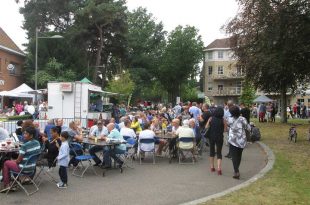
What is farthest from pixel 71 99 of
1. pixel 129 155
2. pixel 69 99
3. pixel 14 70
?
pixel 14 70

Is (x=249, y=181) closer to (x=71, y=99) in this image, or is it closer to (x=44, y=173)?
(x=44, y=173)

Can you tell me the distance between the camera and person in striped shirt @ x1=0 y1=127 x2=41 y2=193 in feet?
29.0

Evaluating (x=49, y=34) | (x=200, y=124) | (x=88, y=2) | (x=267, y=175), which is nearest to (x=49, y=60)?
(x=49, y=34)

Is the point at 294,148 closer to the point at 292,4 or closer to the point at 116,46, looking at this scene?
the point at 292,4

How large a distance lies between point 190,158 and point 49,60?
37299 millimetres

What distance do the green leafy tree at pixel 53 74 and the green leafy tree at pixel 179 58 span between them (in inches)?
1025

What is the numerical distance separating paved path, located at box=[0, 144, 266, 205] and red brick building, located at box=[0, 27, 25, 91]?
35.2 meters

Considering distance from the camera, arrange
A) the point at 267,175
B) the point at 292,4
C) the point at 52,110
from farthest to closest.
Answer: the point at 52,110
the point at 292,4
the point at 267,175

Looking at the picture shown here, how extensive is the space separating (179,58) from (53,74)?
31.0 meters

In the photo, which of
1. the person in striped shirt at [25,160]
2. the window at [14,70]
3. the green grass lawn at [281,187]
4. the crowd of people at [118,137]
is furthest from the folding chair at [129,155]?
the window at [14,70]

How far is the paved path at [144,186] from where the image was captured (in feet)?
27.5

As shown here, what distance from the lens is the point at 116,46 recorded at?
173 ft

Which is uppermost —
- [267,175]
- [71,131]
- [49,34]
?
[49,34]

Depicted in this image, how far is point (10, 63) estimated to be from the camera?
46.9 m
